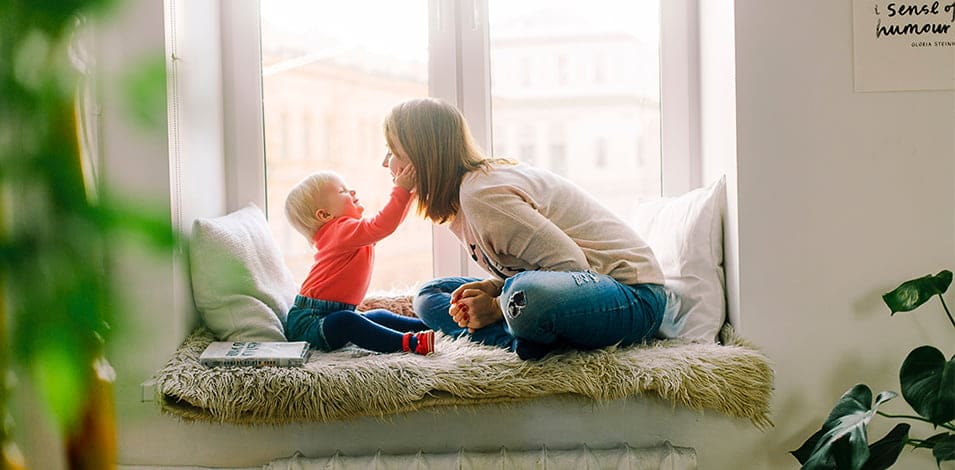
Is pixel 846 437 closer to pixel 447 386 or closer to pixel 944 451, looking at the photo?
pixel 944 451

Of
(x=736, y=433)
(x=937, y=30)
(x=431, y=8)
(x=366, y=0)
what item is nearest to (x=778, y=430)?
(x=736, y=433)

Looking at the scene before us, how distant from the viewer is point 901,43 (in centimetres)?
163

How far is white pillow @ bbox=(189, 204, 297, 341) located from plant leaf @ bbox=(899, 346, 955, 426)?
4.31 feet

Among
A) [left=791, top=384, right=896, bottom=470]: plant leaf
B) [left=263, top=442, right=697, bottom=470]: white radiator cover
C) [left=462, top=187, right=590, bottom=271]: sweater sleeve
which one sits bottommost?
[left=263, top=442, right=697, bottom=470]: white radiator cover

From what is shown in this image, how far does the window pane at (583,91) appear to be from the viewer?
7.03ft

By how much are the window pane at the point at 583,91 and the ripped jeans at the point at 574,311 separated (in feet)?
1.78

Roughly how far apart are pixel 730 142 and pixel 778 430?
63 centimetres

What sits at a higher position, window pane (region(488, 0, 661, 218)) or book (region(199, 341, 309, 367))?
window pane (region(488, 0, 661, 218))

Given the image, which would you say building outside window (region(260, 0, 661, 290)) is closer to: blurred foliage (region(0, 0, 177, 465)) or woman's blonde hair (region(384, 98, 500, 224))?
woman's blonde hair (region(384, 98, 500, 224))

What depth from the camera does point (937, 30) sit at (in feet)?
5.33

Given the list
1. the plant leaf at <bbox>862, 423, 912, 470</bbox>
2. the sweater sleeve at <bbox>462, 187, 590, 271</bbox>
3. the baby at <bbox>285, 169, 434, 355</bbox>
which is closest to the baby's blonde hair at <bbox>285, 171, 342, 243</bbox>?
the baby at <bbox>285, 169, 434, 355</bbox>

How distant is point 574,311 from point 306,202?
75 centimetres

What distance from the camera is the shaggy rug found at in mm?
1501

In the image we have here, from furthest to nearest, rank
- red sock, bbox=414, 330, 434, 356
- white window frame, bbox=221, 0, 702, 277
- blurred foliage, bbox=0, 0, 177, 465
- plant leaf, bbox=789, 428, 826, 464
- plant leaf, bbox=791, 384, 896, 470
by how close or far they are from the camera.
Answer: white window frame, bbox=221, 0, 702, 277 < red sock, bbox=414, 330, 434, 356 < plant leaf, bbox=789, 428, 826, 464 < plant leaf, bbox=791, 384, 896, 470 < blurred foliage, bbox=0, 0, 177, 465
